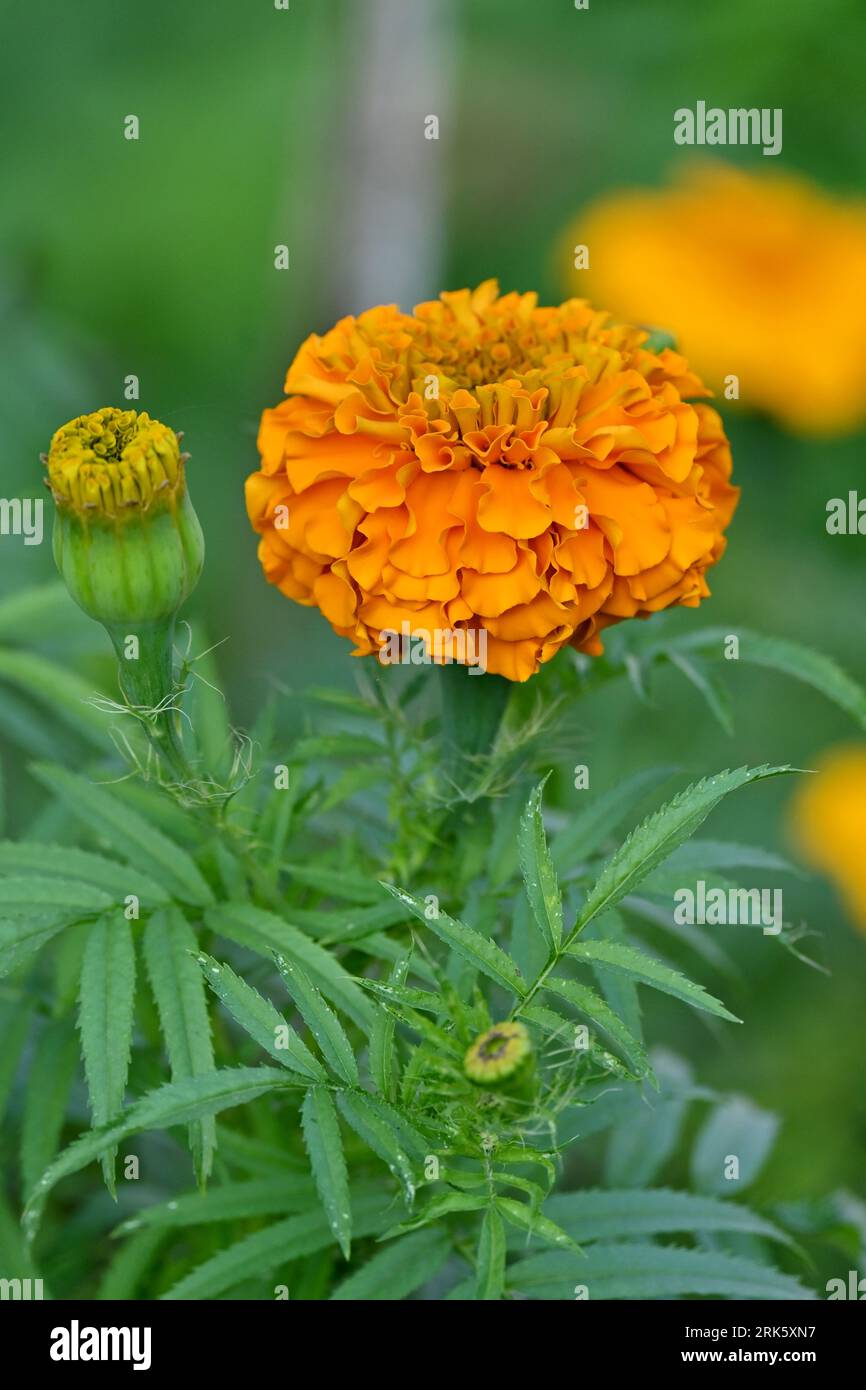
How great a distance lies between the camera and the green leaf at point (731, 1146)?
1042 millimetres

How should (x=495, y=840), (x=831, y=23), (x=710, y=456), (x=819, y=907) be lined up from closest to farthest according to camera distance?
(x=710, y=456)
(x=495, y=840)
(x=819, y=907)
(x=831, y=23)

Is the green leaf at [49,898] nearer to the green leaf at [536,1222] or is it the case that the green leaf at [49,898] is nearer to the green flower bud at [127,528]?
the green flower bud at [127,528]

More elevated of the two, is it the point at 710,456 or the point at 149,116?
the point at 149,116

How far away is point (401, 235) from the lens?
227 centimetres

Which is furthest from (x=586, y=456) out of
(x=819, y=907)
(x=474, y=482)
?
(x=819, y=907)

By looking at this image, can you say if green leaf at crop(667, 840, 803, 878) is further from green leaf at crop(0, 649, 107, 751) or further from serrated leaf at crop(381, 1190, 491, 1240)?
green leaf at crop(0, 649, 107, 751)

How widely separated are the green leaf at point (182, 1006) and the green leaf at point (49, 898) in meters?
0.03

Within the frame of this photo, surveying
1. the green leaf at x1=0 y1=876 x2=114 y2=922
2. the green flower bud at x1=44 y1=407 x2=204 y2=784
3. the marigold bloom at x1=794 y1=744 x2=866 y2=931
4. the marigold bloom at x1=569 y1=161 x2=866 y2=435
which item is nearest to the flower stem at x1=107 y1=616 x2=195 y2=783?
the green flower bud at x1=44 y1=407 x2=204 y2=784

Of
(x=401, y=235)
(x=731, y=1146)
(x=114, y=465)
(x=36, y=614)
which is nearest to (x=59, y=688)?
(x=36, y=614)

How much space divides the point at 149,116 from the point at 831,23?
4.18 ft

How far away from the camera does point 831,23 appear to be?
6.78ft

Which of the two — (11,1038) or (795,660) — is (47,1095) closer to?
(11,1038)

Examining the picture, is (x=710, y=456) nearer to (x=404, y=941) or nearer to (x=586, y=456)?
(x=586, y=456)
